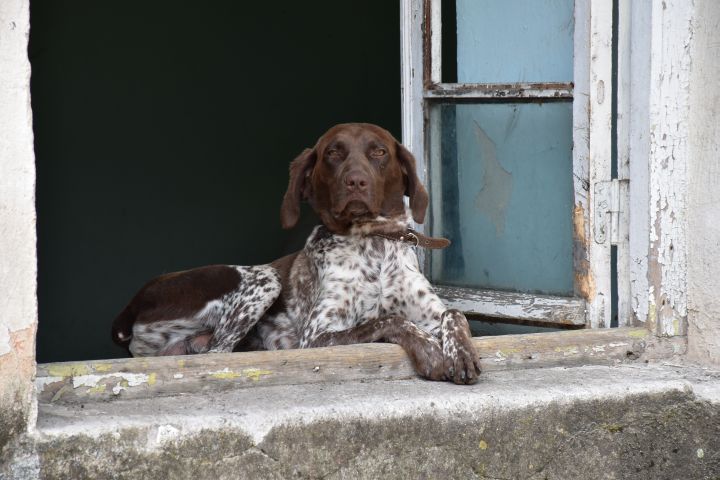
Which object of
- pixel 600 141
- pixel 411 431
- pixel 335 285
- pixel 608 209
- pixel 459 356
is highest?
pixel 600 141

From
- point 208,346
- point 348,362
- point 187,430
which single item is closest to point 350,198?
point 348,362

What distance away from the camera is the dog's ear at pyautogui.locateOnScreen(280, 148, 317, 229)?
4.16 m

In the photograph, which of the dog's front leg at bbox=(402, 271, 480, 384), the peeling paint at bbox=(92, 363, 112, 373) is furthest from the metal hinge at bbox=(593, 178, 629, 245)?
the peeling paint at bbox=(92, 363, 112, 373)

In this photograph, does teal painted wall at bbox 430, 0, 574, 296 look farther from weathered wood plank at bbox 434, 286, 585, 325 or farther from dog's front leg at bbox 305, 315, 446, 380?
dog's front leg at bbox 305, 315, 446, 380

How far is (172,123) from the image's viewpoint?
6.68 meters

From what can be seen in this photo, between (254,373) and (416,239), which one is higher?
(416,239)

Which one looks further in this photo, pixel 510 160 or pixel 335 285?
pixel 335 285

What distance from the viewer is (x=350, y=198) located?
399 centimetres

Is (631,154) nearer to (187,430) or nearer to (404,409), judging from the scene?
(404,409)

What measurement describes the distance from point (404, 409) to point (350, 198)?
1.11 meters

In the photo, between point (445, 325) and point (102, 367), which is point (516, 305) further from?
point (102, 367)

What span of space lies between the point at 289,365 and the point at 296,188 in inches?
42.4

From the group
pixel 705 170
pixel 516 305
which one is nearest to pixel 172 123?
pixel 516 305

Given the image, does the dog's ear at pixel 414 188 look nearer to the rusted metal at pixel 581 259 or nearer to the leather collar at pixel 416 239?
the leather collar at pixel 416 239
